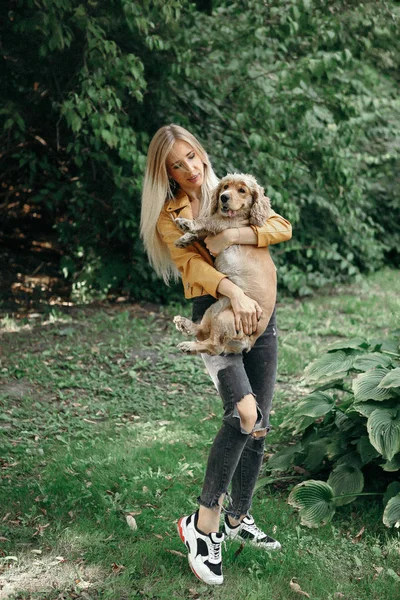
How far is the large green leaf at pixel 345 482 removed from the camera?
12.5 feet

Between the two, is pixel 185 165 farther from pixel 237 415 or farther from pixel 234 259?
pixel 237 415

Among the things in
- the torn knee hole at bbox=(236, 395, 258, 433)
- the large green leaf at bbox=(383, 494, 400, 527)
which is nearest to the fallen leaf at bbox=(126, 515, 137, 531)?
the torn knee hole at bbox=(236, 395, 258, 433)

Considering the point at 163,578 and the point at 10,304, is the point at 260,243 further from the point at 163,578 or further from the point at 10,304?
the point at 10,304

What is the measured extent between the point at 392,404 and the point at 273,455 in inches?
37.5

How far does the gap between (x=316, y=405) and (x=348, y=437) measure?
26 cm

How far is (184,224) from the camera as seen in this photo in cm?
312

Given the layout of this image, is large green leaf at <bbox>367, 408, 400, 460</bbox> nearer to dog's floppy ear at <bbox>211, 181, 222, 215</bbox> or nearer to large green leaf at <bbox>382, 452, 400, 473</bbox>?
large green leaf at <bbox>382, 452, 400, 473</bbox>

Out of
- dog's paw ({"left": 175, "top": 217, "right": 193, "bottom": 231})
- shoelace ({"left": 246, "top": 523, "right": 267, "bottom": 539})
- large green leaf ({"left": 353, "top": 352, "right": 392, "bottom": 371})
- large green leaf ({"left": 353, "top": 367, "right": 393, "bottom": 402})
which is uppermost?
dog's paw ({"left": 175, "top": 217, "right": 193, "bottom": 231})

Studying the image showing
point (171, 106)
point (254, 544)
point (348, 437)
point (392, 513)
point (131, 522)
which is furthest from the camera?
point (171, 106)

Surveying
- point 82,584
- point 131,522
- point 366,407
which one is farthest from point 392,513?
point 82,584

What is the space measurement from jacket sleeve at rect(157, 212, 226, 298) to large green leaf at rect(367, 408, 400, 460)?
48.7 inches

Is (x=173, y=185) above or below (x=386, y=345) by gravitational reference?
above

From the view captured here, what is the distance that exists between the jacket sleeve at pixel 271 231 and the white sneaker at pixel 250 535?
139 cm

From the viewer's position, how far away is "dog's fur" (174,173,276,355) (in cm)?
304
